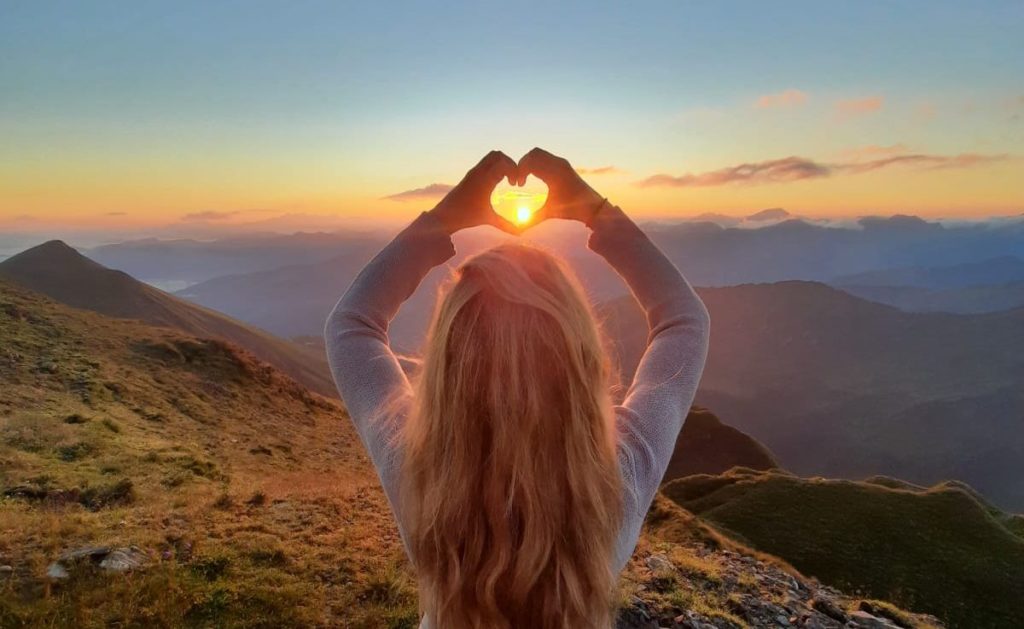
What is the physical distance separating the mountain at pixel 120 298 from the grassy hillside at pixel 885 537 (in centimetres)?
6834

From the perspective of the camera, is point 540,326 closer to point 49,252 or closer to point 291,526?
point 291,526

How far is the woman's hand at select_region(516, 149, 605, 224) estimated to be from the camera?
2.85 metres

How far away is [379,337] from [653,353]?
1.20 metres

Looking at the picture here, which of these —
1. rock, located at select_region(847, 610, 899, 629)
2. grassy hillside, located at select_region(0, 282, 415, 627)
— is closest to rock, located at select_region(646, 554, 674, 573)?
rock, located at select_region(847, 610, 899, 629)

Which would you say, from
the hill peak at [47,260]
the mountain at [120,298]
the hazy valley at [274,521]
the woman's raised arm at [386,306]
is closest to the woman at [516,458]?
the woman's raised arm at [386,306]

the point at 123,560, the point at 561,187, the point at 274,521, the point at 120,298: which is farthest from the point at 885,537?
the point at 120,298

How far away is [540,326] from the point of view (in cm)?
191

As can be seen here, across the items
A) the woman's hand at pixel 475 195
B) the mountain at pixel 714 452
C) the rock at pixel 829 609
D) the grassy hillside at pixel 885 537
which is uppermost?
the woman's hand at pixel 475 195

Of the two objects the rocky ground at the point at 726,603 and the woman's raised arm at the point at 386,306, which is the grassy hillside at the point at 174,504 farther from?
the woman's raised arm at the point at 386,306

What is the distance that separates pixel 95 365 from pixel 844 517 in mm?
42092

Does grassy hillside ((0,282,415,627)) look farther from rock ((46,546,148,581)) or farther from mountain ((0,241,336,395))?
mountain ((0,241,336,395))

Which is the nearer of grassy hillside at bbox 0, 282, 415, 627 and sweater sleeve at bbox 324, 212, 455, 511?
sweater sleeve at bbox 324, 212, 455, 511

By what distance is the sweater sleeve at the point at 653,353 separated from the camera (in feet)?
7.30

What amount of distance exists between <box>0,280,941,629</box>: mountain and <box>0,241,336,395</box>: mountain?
55697 millimetres
